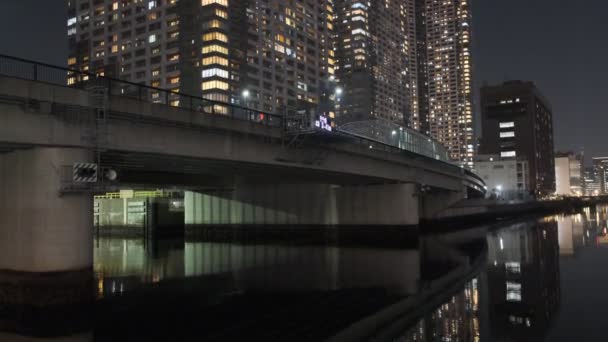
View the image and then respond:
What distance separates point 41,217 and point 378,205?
3967 cm

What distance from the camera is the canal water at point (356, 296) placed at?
1762 cm

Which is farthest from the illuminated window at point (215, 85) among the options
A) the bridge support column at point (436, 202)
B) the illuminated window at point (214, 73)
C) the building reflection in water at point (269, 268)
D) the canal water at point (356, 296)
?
the canal water at point (356, 296)

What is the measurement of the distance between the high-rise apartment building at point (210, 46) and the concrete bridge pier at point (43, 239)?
122650 mm

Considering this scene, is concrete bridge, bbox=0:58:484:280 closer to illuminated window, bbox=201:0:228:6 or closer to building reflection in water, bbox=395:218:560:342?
building reflection in water, bbox=395:218:560:342

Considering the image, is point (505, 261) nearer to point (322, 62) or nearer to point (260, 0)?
point (260, 0)

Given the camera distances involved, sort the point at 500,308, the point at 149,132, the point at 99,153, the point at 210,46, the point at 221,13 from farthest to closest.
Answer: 1. the point at 221,13
2. the point at 210,46
3. the point at 149,132
4. the point at 99,153
5. the point at 500,308

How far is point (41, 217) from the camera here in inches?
844

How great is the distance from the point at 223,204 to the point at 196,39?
9990 centimetres

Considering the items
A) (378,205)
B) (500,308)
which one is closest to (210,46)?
(378,205)

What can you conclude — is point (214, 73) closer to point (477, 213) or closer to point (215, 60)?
point (215, 60)

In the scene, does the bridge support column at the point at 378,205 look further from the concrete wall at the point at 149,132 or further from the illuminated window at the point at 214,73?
the illuminated window at the point at 214,73

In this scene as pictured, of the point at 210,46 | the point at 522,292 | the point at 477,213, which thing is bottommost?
the point at 522,292

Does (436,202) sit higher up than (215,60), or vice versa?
(215,60)

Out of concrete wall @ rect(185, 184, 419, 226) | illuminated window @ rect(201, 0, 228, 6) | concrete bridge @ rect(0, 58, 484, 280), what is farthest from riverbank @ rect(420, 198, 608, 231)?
illuminated window @ rect(201, 0, 228, 6)
